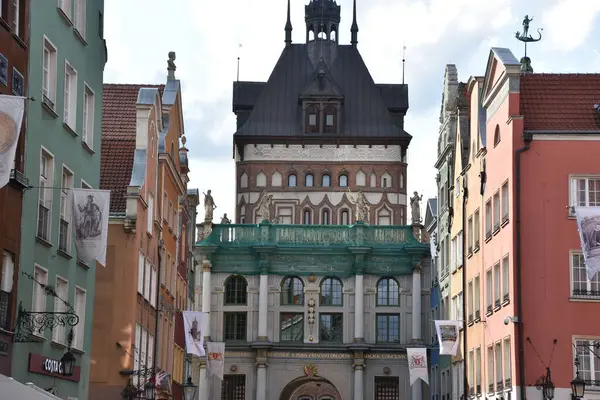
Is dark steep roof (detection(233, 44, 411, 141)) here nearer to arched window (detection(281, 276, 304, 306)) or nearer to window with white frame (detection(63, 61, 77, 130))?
arched window (detection(281, 276, 304, 306))

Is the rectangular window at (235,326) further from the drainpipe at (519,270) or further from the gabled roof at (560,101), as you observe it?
the drainpipe at (519,270)

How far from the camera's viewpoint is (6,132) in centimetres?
2147

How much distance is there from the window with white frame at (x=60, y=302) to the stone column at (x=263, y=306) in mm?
42568

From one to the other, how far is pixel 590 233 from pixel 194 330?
21.5m

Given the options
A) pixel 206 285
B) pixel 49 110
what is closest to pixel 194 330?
pixel 49 110

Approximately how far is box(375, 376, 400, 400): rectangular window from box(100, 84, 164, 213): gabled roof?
106 feet

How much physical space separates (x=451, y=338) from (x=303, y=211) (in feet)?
153

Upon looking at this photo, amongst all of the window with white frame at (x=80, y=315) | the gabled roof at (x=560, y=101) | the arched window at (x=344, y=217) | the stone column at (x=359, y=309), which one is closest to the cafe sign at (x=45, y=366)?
the window with white frame at (x=80, y=315)

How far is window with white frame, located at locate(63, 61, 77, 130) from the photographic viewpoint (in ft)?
107

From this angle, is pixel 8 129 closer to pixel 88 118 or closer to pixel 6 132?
pixel 6 132

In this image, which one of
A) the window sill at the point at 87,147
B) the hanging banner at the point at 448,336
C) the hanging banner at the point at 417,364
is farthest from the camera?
the hanging banner at the point at 417,364

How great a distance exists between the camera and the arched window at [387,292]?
7631 cm

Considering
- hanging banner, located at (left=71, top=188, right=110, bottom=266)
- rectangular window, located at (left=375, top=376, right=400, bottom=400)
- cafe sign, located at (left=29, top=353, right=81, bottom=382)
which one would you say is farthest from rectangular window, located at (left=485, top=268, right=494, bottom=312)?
rectangular window, located at (left=375, top=376, right=400, bottom=400)

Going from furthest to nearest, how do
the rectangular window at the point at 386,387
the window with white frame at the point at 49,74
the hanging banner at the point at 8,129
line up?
1. the rectangular window at the point at 386,387
2. the window with white frame at the point at 49,74
3. the hanging banner at the point at 8,129
